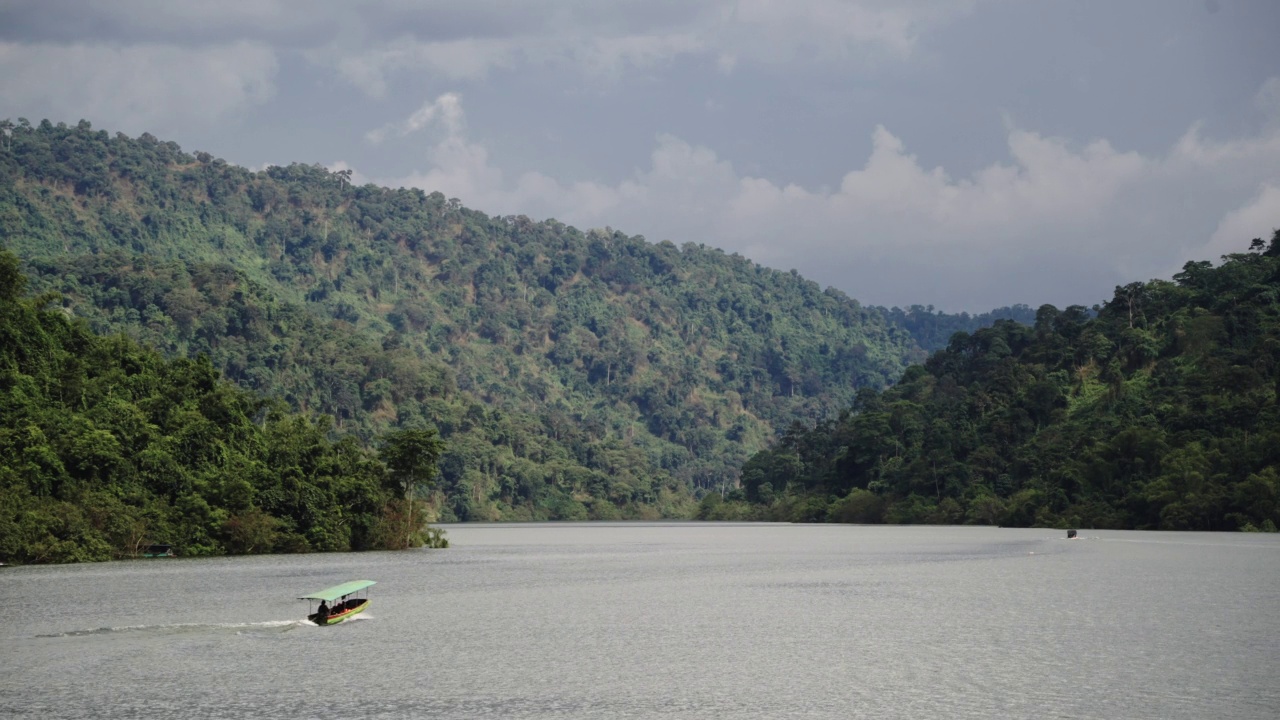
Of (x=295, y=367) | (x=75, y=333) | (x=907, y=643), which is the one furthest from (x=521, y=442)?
(x=907, y=643)

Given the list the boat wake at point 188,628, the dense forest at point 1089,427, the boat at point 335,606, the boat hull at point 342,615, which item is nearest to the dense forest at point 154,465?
the boat wake at point 188,628

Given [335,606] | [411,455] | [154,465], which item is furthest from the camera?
[411,455]

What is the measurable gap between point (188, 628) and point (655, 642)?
14208mm

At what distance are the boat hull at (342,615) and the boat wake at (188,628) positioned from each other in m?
0.39

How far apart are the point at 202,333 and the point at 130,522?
110604 millimetres

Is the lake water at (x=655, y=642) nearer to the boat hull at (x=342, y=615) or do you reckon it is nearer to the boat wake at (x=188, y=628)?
the boat wake at (x=188, y=628)

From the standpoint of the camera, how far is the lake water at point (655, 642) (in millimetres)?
27719

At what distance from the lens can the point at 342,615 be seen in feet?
136

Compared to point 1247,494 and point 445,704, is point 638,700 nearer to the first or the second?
point 445,704

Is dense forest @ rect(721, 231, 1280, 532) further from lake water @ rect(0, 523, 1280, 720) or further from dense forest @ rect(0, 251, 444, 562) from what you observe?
dense forest @ rect(0, 251, 444, 562)

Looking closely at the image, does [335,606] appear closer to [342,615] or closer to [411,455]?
[342,615]

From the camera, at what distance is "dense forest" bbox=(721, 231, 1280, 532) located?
320 feet

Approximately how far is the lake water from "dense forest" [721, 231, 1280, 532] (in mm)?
34512

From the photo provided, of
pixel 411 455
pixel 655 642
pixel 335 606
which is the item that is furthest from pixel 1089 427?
pixel 335 606
